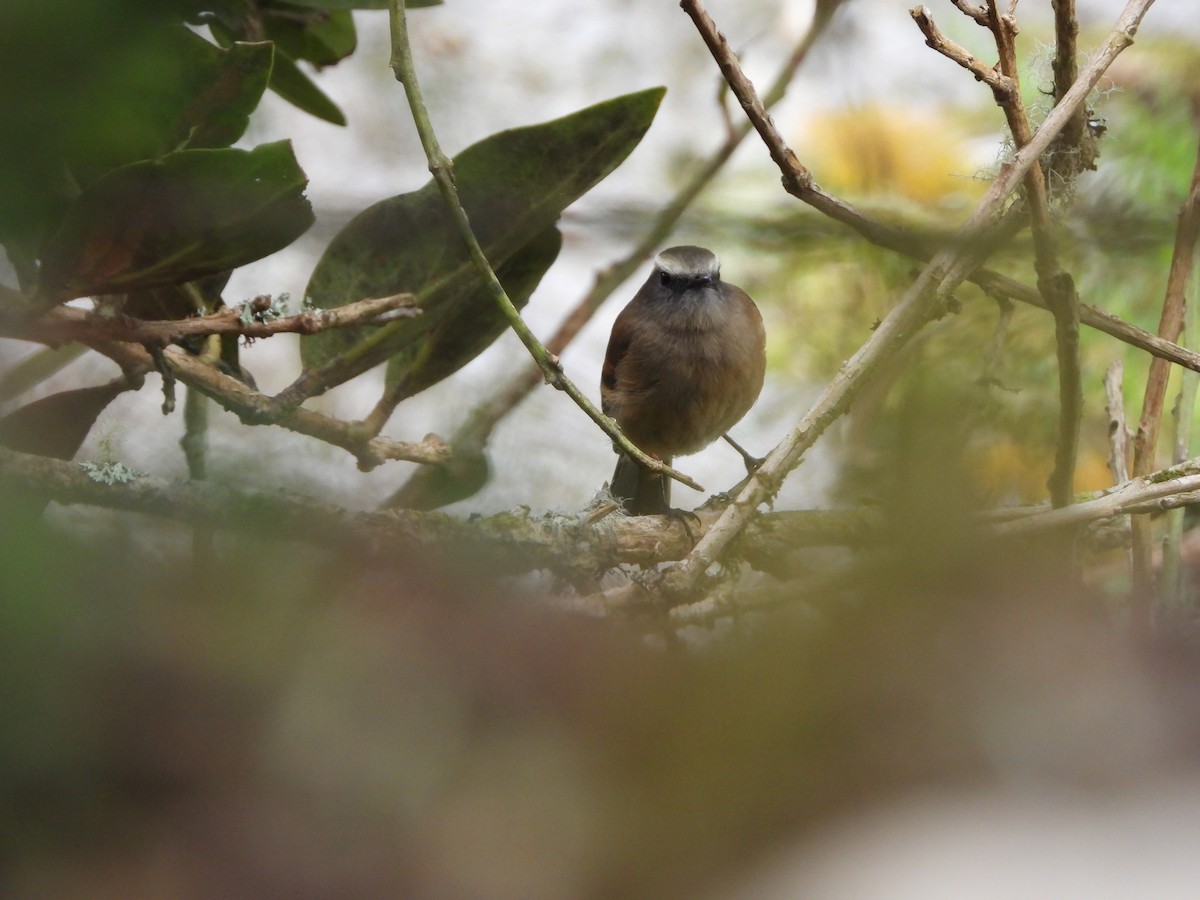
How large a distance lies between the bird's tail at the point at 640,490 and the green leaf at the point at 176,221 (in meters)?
0.37

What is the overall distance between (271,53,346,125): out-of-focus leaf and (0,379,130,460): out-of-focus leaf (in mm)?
406

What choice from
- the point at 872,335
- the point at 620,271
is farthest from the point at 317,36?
the point at 872,335

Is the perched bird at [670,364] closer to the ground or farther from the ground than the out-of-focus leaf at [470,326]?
farther from the ground

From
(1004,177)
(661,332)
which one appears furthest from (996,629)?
(661,332)

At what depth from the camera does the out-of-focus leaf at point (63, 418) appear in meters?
0.50

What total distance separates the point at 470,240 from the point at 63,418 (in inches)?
9.6

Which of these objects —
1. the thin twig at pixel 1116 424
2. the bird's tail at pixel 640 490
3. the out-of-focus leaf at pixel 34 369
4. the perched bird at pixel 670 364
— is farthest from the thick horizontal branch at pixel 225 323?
the perched bird at pixel 670 364

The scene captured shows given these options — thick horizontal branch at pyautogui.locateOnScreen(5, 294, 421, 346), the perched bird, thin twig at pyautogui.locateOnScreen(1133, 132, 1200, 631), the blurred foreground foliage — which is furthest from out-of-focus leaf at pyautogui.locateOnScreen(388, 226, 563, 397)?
the perched bird

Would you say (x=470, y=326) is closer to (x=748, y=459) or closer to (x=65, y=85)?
(x=748, y=459)

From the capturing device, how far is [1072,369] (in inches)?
19.8

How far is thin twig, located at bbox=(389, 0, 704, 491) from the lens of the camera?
0.52m

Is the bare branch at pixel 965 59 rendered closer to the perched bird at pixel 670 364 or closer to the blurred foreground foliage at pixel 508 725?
the blurred foreground foliage at pixel 508 725

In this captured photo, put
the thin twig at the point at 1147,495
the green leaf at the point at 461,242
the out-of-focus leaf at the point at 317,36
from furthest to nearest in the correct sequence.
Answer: the out-of-focus leaf at the point at 317,36 < the green leaf at the point at 461,242 < the thin twig at the point at 1147,495

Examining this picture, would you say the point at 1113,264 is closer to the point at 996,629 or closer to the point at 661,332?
the point at 996,629
